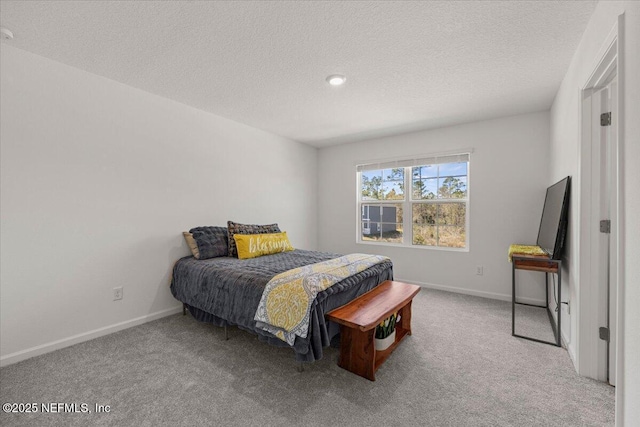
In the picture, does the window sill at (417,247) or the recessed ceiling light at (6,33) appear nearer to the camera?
the recessed ceiling light at (6,33)

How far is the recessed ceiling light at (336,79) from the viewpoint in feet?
8.01

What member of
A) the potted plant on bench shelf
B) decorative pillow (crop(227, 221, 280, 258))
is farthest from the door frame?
decorative pillow (crop(227, 221, 280, 258))

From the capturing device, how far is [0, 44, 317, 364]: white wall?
2.10 meters

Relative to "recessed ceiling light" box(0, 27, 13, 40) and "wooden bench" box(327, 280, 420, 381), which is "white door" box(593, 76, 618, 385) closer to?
"wooden bench" box(327, 280, 420, 381)

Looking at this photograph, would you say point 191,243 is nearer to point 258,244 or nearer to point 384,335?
point 258,244

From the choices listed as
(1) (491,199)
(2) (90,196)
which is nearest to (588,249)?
(1) (491,199)

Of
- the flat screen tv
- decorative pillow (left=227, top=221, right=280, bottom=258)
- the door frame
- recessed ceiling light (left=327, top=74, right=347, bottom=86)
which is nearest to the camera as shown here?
the door frame

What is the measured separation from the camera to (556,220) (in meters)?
2.38

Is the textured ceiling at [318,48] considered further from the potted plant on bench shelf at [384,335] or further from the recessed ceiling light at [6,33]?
the potted plant on bench shelf at [384,335]

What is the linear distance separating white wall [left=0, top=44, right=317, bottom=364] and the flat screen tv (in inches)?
138

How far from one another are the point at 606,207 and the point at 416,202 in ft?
7.96

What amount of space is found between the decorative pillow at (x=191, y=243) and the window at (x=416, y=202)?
2.68 metres

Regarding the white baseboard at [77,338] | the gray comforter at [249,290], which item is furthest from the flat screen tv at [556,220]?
the white baseboard at [77,338]

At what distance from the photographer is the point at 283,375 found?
1907 mm
